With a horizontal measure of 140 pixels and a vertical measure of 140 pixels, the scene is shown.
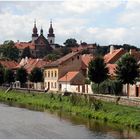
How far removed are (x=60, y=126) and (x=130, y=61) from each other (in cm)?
1620

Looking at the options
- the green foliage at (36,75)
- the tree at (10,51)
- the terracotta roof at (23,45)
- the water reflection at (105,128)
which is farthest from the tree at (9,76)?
the terracotta roof at (23,45)

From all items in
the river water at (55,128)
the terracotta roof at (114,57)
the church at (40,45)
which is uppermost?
the church at (40,45)

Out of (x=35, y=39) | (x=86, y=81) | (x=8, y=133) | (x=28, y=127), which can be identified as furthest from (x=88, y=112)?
(x=35, y=39)

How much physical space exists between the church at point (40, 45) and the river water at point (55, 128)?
423 feet

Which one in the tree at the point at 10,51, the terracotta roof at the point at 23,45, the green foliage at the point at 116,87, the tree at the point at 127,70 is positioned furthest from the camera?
the terracotta roof at the point at 23,45

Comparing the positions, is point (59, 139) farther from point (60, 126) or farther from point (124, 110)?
point (124, 110)

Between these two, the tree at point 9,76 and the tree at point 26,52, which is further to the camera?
the tree at point 26,52

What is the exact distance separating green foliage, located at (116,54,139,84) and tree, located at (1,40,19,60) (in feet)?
350

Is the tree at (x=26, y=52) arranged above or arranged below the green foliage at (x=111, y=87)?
above

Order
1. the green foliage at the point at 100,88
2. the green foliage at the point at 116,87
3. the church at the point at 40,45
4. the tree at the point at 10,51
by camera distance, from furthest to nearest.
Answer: the church at the point at 40,45
the tree at the point at 10,51
the green foliage at the point at 100,88
the green foliage at the point at 116,87

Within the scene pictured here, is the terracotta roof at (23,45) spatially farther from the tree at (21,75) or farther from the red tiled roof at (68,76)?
the red tiled roof at (68,76)

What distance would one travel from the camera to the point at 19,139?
3416 centimetres

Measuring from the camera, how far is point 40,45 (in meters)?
180

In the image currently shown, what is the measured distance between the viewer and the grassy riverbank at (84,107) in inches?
1703
